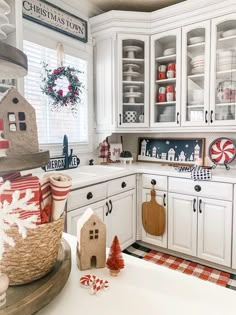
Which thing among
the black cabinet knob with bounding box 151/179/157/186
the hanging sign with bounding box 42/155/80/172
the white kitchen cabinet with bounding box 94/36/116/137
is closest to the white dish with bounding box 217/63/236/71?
the white kitchen cabinet with bounding box 94/36/116/137

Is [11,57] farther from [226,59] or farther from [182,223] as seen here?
[226,59]

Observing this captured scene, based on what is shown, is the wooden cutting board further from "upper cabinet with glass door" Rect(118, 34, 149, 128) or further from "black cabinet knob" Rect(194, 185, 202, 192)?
"upper cabinet with glass door" Rect(118, 34, 149, 128)

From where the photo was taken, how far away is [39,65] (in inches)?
90.1

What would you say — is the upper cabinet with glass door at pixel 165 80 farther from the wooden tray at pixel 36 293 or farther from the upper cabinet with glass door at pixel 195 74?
the wooden tray at pixel 36 293

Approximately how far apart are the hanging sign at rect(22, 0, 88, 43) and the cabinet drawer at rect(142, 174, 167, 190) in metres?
1.61

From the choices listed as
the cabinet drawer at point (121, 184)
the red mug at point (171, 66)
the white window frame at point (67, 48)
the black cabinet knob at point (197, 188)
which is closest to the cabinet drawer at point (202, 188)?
the black cabinet knob at point (197, 188)

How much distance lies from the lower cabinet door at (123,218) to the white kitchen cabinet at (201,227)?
39 cm

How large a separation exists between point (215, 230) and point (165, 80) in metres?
1.58

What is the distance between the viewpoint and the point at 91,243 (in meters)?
0.75

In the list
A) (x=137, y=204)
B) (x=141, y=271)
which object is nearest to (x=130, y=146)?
(x=137, y=204)

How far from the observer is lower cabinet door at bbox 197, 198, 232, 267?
214cm

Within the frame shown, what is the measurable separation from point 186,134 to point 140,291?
2.42 m

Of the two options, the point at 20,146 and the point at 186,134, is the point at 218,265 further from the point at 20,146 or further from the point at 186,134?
the point at 20,146

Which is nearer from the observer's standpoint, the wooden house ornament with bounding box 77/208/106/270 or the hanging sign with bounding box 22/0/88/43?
the wooden house ornament with bounding box 77/208/106/270
